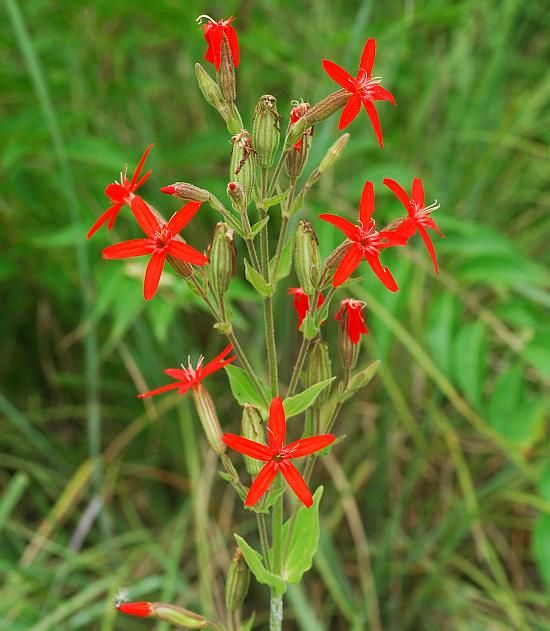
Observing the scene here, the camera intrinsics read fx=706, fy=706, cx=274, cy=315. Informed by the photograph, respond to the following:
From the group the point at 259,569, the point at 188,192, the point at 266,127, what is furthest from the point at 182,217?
the point at 259,569

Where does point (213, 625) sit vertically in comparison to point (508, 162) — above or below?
below

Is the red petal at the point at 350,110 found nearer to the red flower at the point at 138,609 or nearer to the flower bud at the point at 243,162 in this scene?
the flower bud at the point at 243,162

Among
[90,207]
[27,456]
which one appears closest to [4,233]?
[90,207]

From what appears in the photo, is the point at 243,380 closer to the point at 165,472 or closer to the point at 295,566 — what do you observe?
the point at 295,566

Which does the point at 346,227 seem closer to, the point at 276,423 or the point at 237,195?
the point at 237,195

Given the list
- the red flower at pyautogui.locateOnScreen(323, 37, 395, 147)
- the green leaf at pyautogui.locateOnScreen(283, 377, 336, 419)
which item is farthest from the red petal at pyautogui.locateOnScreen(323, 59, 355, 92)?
the green leaf at pyautogui.locateOnScreen(283, 377, 336, 419)

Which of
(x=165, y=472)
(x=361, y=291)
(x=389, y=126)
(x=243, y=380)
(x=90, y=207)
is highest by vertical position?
(x=389, y=126)

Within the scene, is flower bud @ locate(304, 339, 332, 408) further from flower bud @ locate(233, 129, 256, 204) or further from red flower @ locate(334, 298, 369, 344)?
flower bud @ locate(233, 129, 256, 204)

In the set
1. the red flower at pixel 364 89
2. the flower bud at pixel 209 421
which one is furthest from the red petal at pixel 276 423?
the red flower at pixel 364 89
